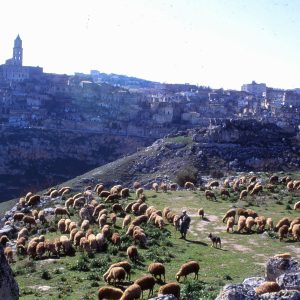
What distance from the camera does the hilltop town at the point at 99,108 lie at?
122 m

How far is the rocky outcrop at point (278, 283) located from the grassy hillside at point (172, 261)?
5.53 ft

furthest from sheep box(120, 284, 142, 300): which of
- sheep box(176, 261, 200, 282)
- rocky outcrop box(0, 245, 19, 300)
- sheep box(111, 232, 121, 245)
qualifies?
sheep box(111, 232, 121, 245)

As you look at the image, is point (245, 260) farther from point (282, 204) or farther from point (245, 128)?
point (245, 128)

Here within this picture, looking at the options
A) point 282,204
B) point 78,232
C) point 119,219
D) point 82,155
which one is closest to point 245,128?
point 82,155

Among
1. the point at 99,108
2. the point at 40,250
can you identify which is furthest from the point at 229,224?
the point at 99,108

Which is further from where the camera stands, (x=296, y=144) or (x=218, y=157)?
(x=296, y=144)

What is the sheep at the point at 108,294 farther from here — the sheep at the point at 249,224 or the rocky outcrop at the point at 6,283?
the sheep at the point at 249,224

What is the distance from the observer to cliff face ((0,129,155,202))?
9222 cm

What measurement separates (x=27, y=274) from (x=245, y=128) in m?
65.7

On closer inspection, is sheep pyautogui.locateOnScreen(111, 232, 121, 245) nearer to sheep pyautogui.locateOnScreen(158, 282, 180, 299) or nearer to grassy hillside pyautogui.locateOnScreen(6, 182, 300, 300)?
grassy hillside pyautogui.locateOnScreen(6, 182, 300, 300)

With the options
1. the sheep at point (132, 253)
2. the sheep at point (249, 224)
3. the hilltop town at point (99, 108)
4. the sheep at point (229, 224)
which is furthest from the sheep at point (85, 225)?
the hilltop town at point (99, 108)

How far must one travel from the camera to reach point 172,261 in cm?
2020

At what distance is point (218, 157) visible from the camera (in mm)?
73562

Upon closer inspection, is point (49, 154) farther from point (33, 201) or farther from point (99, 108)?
point (33, 201)
